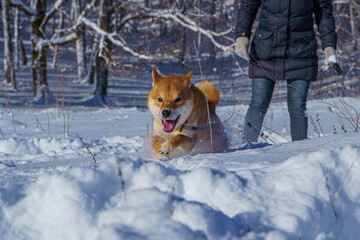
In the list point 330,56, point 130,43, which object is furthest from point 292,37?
point 130,43

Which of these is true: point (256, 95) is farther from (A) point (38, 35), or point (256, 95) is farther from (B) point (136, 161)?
(A) point (38, 35)

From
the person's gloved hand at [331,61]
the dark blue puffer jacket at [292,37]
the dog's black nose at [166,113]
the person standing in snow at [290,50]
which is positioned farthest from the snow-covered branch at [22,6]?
the person's gloved hand at [331,61]

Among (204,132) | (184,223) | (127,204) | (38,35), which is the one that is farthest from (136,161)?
(38,35)

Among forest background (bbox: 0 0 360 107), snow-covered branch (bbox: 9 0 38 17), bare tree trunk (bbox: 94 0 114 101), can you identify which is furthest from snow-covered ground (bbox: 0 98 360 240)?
snow-covered branch (bbox: 9 0 38 17)

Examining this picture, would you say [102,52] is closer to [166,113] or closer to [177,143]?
[166,113]

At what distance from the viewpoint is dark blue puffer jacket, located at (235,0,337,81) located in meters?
2.85

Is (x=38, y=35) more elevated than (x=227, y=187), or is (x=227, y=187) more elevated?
(x=38, y=35)

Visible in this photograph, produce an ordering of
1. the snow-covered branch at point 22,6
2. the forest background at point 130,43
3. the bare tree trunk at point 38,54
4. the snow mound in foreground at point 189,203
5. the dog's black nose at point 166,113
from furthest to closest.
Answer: the bare tree trunk at point 38,54 < the snow-covered branch at point 22,6 < the forest background at point 130,43 < the dog's black nose at point 166,113 < the snow mound in foreground at point 189,203

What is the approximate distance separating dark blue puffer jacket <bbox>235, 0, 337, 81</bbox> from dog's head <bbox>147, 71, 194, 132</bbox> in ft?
Result: 2.76

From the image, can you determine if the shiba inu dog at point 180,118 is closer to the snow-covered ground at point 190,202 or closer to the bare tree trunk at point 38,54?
the snow-covered ground at point 190,202

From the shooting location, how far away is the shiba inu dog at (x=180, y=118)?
2580 millimetres

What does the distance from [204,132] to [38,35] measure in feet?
30.8

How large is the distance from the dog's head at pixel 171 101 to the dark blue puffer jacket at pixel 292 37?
843mm

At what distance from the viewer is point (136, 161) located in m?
1.30
